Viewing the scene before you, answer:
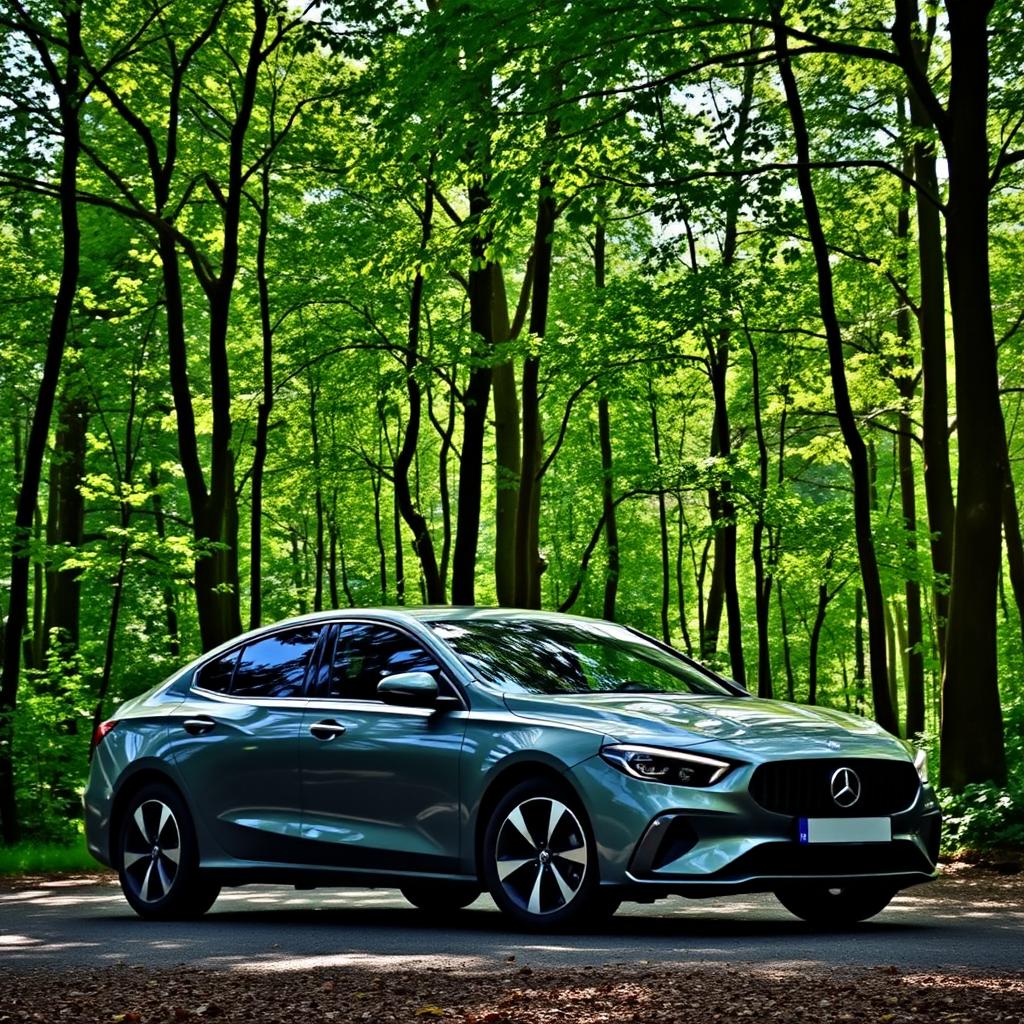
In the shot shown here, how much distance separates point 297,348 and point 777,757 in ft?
72.0

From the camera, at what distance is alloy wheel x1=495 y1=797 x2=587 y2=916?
7766mm

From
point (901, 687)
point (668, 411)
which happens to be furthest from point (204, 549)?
point (901, 687)

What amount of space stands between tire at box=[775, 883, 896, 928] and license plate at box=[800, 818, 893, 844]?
0.80 meters

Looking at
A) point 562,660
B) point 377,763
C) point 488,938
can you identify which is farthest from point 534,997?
point 562,660

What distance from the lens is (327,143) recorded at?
2531 centimetres

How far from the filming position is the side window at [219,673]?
32.4ft

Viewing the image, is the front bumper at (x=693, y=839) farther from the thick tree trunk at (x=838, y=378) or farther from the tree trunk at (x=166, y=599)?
the tree trunk at (x=166, y=599)

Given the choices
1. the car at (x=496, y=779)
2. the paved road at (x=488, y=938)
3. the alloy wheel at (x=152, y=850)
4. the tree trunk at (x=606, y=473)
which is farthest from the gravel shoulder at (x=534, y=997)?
the tree trunk at (x=606, y=473)

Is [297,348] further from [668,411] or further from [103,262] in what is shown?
[668,411]

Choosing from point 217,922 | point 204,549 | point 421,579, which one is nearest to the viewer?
point 217,922

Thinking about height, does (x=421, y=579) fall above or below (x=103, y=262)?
below

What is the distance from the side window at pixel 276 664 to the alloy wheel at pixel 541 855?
1910mm

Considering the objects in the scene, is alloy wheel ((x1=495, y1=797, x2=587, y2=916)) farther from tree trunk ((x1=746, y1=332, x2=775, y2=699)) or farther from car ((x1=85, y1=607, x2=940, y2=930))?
tree trunk ((x1=746, y1=332, x2=775, y2=699))

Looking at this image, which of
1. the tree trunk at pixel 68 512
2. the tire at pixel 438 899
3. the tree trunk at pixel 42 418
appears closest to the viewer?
the tire at pixel 438 899
